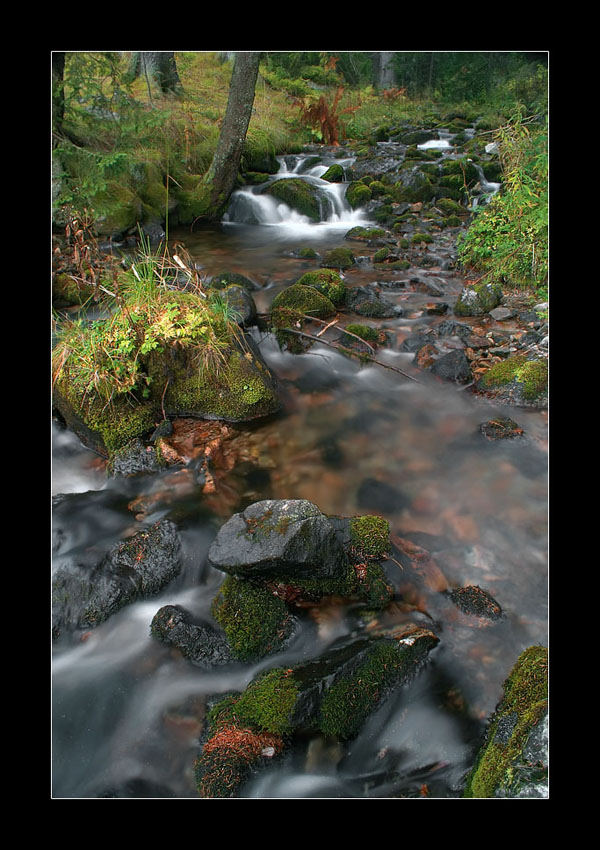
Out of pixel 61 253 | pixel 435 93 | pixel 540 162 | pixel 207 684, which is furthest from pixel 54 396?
pixel 435 93

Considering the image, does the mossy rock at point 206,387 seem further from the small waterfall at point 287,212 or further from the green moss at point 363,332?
the small waterfall at point 287,212

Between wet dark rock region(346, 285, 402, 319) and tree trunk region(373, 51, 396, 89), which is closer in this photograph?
→ wet dark rock region(346, 285, 402, 319)

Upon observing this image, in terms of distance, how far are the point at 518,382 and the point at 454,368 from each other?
0.69 m

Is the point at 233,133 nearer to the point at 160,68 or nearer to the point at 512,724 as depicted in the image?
→ the point at 160,68

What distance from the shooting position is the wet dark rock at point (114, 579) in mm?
3189

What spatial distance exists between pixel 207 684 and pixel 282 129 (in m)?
17.3

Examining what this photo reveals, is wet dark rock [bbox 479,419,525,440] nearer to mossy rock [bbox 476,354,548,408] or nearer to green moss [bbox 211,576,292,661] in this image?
mossy rock [bbox 476,354,548,408]

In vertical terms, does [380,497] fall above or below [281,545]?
below

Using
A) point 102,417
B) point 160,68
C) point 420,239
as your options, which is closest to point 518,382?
point 102,417

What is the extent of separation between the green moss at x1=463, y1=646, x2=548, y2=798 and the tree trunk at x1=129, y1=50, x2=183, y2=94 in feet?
49.2

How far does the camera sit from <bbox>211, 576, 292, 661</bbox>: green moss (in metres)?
2.94

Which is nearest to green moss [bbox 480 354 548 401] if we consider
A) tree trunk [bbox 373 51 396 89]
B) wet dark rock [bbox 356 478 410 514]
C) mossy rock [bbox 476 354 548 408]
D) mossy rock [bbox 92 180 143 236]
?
mossy rock [bbox 476 354 548 408]

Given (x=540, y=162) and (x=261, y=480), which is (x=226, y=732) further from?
(x=540, y=162)

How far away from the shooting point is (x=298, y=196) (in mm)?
12289
